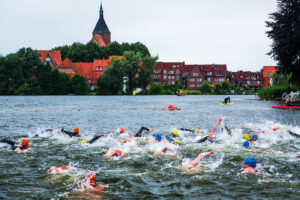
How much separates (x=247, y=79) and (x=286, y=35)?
122 metres

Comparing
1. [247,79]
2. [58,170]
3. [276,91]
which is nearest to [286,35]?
[276,91]

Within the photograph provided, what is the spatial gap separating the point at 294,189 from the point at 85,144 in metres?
8.97

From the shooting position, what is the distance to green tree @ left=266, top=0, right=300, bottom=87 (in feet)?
115

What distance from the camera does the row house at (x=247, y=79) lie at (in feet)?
500

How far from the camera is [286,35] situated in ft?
117

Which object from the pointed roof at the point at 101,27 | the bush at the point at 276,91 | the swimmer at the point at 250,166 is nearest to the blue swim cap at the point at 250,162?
the swimmer at the point at 250,166

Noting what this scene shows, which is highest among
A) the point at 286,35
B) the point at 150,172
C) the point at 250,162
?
the point at 286,35

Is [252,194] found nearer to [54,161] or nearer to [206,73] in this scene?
[54,161]

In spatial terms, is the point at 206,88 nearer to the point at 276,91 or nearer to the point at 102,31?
the point at 276,91

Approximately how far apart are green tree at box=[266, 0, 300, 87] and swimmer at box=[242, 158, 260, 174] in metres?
27.4

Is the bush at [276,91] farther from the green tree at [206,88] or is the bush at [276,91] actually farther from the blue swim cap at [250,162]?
the green tree at [206,88]

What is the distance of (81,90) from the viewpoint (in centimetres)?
10612

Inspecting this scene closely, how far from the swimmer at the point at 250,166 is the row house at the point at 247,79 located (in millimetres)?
148351

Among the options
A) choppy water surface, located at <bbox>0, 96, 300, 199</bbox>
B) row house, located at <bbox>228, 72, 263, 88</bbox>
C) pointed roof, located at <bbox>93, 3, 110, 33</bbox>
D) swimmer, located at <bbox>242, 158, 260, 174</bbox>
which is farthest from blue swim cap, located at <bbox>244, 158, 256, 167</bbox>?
pointed roof, located at <bbox>93, 3, 110, 33</bbox>
